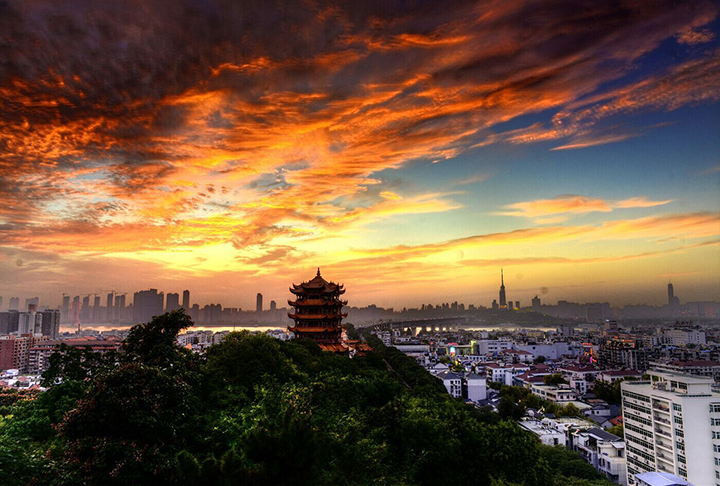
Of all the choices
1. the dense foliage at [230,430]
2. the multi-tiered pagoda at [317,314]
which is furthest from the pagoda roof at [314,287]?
the dense foliage at [230,430]

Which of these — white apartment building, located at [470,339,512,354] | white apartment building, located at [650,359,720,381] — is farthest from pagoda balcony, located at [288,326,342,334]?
white apartment building, located at [470,339,512,354]

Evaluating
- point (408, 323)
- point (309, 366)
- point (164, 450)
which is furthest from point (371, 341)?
point (408, 323)

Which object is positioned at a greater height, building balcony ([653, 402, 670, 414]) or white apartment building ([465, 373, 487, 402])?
building balcony ([653, 402, 670, 414])

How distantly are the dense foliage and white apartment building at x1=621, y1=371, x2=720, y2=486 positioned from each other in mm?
17666

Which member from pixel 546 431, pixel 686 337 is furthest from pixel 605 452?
pixel 686 337

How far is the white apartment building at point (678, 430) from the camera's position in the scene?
23.6 metres

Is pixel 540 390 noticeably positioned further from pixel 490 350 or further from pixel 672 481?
pixel 490 350

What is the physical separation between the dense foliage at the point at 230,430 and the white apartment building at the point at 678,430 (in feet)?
58.0

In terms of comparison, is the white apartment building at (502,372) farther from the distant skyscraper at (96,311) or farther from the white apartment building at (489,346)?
the distant skyscraper at (96,311)

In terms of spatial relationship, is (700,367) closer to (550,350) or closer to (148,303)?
(550,350)

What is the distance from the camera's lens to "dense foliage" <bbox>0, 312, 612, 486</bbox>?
23.5ft

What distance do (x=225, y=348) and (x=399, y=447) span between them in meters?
7.25

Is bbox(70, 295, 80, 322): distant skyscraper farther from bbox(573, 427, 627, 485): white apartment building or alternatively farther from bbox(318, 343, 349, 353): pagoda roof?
bbox(573, 427, 627, 485): white apartment building

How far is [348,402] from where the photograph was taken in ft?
45.3
